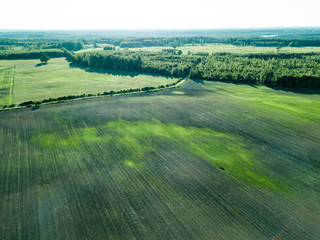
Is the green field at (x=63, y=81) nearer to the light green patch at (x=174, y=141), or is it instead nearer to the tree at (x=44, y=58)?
the tree at (x=44, y=58)

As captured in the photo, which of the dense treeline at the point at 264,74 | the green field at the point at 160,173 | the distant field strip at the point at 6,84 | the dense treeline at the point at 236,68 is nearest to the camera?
the green field at the point at 160,173

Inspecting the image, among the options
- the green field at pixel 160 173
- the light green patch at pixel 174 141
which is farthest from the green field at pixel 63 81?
the light green patch at pixel 174 141

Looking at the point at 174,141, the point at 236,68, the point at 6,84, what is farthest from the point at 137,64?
the point at 174,141

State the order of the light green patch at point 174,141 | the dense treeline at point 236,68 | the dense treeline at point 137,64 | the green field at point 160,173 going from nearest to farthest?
the green field at point 160,173 < the light green patch at point 174,141 < the dense treeline at point 236,68 < the dense treeline at point 137,64

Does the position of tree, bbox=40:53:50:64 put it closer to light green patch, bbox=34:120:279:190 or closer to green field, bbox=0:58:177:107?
green field, bbox=0:58:177:107

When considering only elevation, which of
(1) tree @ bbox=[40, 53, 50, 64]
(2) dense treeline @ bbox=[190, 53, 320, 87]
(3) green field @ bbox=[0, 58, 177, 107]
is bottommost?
(3) green field @ bbox=[0, 58, 177, 107]

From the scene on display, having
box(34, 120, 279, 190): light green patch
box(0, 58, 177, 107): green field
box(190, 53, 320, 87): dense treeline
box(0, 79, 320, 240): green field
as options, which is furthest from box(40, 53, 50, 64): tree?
box(34, 120, 279, 190): light green patch

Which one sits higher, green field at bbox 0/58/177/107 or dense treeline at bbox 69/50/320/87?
dense treeline at bbox 69/50/320/87
